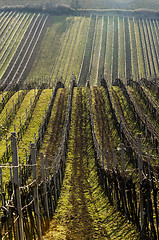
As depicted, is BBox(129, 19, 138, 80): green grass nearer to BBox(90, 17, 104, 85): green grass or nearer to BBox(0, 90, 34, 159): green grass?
BBox(90, 17, 104, 85): green grass

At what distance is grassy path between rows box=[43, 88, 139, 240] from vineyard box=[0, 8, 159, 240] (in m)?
0.04

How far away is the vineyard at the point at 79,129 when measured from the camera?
13.0 m

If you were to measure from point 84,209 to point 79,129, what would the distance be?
42.5 feet

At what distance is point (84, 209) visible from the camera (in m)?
16.0

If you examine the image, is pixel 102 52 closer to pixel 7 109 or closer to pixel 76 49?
pixel 76 49

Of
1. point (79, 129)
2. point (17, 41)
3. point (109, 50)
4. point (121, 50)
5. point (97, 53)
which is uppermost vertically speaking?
point (17, 41)

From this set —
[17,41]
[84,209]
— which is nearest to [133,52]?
[17,41]

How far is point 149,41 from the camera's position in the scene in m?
66.6

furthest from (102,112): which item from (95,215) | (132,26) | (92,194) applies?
(132,26)

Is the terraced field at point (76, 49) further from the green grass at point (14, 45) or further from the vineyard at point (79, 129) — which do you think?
the vineyard at point (79, 129)

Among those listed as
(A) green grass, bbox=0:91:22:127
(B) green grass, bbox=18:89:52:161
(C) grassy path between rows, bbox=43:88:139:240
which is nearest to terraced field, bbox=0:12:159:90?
(A) green grass, bbox=0:91:22:127

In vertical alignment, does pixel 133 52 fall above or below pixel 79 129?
above

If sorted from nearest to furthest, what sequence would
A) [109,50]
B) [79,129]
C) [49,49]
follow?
[79,129]
[109,50]
[49,49]

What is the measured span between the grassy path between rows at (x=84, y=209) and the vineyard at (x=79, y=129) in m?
0.04
